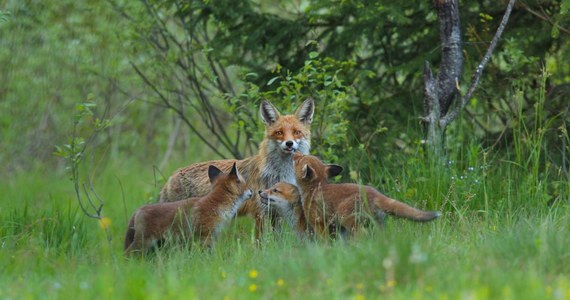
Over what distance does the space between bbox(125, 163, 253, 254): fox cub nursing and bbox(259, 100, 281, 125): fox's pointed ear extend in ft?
5.29

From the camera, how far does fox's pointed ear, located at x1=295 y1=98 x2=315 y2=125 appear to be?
10.3 meters

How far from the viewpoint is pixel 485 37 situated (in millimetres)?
10828

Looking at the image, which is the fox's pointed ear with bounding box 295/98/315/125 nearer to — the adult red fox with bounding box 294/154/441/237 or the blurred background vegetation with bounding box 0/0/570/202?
the blurred background vegetation with bounding box 0/0/570/202

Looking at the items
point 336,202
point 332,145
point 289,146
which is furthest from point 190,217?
point 332,145

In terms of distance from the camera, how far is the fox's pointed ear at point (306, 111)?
407 inches

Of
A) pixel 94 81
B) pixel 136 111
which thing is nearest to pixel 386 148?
pixel 94 81

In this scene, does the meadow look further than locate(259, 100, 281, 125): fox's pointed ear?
No

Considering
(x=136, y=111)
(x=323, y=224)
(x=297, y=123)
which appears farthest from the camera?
(x=136, y=111)

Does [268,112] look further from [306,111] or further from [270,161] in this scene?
[270,161]

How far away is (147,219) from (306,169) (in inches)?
62.6

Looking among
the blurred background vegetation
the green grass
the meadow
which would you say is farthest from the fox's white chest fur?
the green grass

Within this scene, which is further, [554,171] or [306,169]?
[554,171]

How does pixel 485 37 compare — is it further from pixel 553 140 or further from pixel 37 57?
pixel 37 57

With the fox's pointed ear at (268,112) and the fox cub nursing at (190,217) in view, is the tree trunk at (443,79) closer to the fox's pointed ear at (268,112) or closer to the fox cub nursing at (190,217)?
the fox's pointed ear at (268,112)
